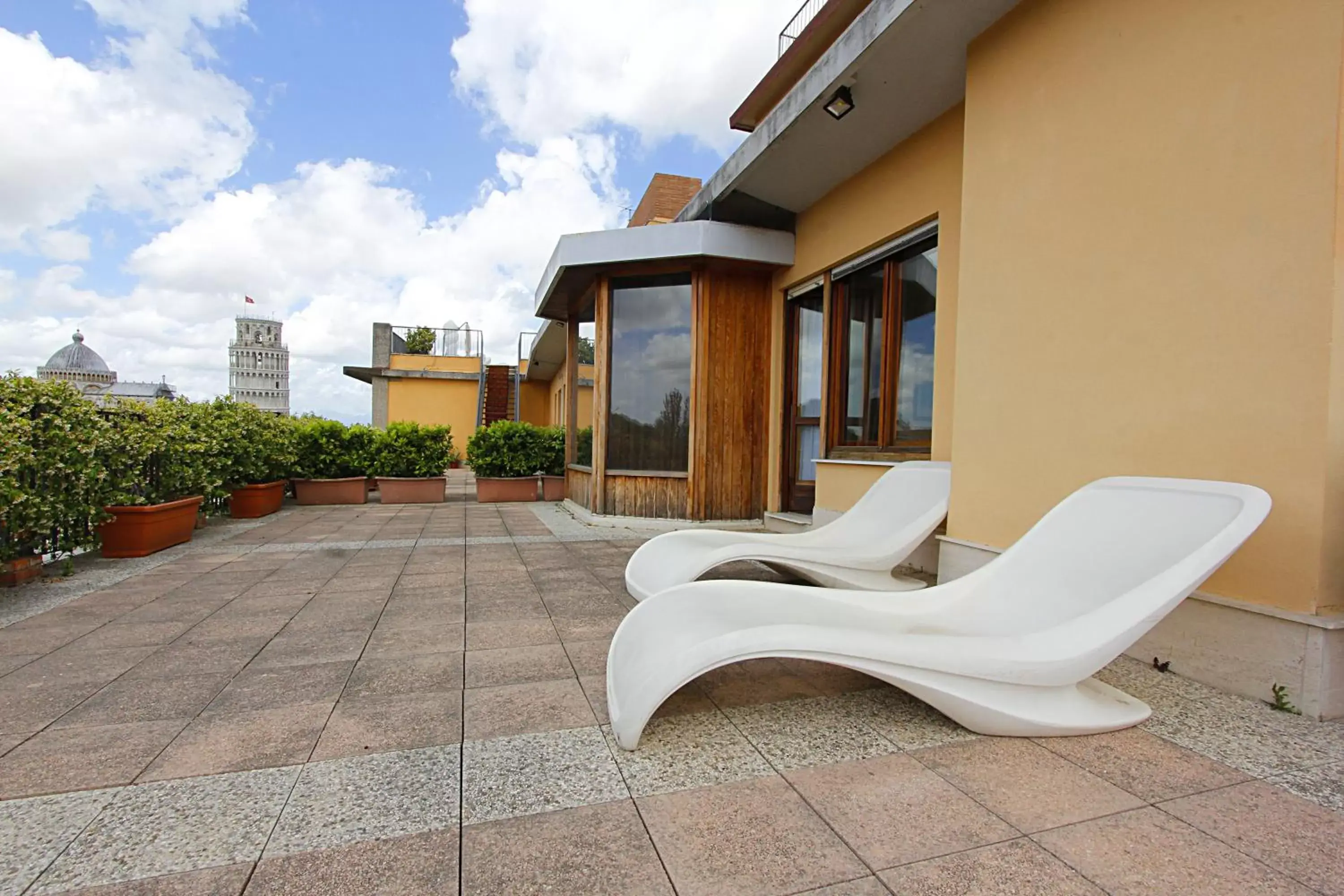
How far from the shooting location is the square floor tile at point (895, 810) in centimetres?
152

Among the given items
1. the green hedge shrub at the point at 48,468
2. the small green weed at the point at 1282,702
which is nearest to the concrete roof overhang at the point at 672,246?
the green hedge shrub at the point at 48,468

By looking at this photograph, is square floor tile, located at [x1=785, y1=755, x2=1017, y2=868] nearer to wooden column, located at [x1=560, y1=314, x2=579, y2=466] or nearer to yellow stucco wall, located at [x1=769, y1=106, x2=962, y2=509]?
yellow stucco wall, located at [x1=769, y1=106, x2=962, y2=509]

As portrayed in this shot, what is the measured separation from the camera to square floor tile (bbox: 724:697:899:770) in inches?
79.0

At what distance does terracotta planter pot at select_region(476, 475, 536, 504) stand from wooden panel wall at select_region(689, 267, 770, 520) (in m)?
4.03

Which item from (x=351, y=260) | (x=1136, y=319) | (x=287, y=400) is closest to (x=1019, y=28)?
(x=1136, y=319)

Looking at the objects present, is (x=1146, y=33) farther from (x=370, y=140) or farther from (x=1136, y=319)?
(x=370, y=140)

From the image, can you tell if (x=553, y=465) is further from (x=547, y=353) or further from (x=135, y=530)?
(x=135, y=530)

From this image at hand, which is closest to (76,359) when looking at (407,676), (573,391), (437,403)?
(437,403)

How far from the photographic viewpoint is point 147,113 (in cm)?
836

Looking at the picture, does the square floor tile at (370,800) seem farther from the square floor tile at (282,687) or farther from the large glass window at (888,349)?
the large glass window at (888,349)

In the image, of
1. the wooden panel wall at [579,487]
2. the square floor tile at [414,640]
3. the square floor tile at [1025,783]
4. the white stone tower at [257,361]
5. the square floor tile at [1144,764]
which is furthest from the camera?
the white stone tower at [257,361]

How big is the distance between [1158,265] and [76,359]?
316 ft

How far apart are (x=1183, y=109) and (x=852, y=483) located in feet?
11.8

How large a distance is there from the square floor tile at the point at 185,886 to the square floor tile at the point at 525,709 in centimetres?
76
